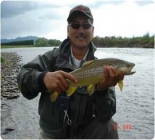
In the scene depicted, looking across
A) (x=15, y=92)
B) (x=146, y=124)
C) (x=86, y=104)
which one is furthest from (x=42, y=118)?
(x=15, y=92)

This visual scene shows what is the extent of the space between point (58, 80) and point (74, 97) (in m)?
0.64

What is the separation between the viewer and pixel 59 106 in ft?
10.3

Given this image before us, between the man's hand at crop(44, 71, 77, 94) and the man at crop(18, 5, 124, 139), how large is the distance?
237mm

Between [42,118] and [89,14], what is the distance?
1416 mm

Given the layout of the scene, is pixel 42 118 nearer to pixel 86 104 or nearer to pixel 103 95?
pixel 86 104

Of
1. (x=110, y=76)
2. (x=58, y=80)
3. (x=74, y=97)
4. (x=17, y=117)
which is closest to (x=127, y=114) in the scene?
(x=17, y=117)

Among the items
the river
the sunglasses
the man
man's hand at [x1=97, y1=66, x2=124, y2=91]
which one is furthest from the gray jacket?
the river

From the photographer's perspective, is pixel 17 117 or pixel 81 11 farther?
pixel 17 117

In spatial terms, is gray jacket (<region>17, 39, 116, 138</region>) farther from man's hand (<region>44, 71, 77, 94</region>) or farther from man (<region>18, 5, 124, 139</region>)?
man's hand (<region>44, 71, 77, 94</region>)

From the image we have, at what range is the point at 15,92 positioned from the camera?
9.82 metres

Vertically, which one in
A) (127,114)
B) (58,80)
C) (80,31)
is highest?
(80,31)

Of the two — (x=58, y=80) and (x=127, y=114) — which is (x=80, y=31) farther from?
(x=127, y=114)

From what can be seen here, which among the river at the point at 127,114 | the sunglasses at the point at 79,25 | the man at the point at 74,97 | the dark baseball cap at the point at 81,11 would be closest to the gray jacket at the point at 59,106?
the man at the point at 74,97

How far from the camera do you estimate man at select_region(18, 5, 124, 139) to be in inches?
121
